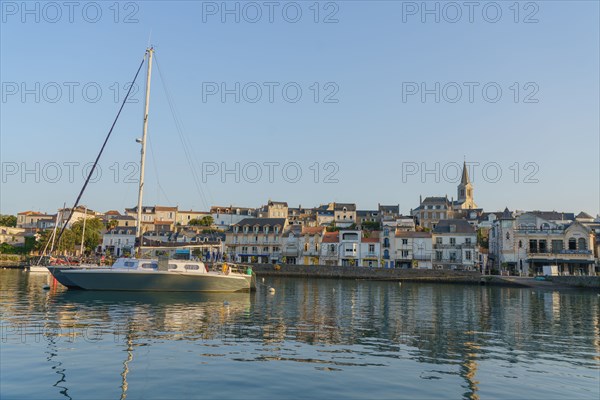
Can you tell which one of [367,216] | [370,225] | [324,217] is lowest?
[370,225]

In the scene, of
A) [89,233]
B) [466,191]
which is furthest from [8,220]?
[466,191]

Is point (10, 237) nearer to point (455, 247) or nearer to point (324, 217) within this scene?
point (324, 217)

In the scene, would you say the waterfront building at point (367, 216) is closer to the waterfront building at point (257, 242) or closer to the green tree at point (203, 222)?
the green tree at point (203, 222)

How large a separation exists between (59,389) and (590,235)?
275 feet

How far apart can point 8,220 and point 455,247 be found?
447 feet

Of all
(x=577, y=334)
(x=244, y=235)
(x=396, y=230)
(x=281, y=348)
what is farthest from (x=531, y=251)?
(x=281, y=348)

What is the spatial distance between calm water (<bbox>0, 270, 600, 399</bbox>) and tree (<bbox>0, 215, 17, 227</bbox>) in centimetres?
14255

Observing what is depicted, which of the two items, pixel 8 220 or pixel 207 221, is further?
pixel 8 220

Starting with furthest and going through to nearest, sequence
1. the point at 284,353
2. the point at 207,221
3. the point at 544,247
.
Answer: the point at 207,221
the point at 544,247
the point at 284,353

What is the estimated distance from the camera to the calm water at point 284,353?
1185 cm

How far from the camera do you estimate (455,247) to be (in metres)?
84.4

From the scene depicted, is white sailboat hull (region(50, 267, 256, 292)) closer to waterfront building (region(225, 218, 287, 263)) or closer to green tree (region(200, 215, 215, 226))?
waterfront building (region(225, 218, 287, 263))

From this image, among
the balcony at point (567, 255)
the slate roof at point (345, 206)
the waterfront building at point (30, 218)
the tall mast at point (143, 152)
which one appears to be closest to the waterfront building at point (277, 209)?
the slate roof at point (345, 206)

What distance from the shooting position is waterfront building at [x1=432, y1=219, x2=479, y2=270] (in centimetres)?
8294
